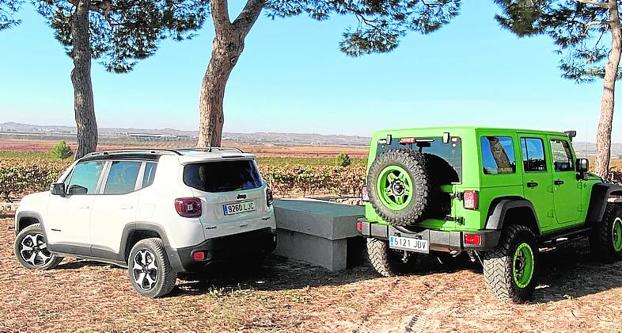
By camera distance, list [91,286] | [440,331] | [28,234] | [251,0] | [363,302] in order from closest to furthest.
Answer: [440,331], [363,302], [91,286], [28,234], [251,0]

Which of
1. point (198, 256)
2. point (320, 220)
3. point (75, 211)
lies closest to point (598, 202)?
point (320, 220)

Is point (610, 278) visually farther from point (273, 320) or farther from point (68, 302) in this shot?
point (68, 302)

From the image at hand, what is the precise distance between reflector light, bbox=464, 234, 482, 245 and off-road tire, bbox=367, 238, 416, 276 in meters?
1.43

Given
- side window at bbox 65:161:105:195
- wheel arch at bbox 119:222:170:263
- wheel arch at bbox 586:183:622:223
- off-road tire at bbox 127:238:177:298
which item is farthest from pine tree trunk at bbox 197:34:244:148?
wheel arch at bbox 586:183:622:223

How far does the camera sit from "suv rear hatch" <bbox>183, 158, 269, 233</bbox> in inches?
237

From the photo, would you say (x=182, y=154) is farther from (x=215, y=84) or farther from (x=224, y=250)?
(x=215, y=84)

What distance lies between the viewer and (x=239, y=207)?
6.35 m

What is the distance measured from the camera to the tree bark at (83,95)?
1206cm

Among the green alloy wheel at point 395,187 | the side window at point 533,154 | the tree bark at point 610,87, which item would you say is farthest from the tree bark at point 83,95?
Result: the tree bark at point 610,87

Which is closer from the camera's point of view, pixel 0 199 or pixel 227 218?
pixel 227 218

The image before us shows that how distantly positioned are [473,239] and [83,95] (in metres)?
9.50

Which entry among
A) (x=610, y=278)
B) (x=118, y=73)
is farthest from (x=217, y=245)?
(x=118, y=73)

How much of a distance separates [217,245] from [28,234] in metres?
3.26

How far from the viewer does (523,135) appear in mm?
6316
